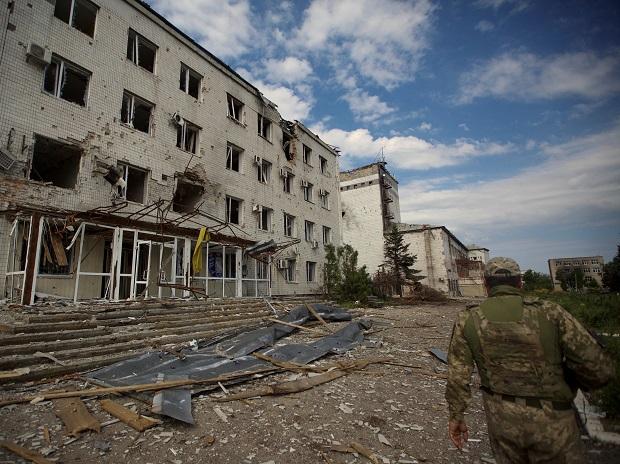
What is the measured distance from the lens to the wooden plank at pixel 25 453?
2924 millimetres

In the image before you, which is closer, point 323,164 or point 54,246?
point 54,246

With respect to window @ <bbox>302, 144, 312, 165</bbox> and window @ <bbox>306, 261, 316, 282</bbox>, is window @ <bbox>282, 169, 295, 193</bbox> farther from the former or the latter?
window @ <bbox>306, 261, 316, 282</bbox>

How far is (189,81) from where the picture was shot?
15812 mm

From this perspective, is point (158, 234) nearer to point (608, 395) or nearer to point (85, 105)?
point (85, 105)

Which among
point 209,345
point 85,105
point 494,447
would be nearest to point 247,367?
point 209,345

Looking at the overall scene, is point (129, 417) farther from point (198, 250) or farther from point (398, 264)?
point (398, 264)

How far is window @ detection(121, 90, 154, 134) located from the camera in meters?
12.6

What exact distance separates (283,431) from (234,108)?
18043 mm

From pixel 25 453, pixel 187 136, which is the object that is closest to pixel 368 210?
pixel 187 136

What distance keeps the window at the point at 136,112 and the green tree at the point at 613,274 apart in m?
40.3

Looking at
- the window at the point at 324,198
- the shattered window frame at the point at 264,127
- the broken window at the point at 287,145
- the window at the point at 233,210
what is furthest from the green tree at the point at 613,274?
the window at the point at 233,210

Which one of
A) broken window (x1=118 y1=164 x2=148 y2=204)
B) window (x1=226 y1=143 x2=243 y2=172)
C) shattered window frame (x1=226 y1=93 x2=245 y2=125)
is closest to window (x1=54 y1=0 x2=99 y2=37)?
broken window (x1=118 y1=164 x2=148 y2=204)

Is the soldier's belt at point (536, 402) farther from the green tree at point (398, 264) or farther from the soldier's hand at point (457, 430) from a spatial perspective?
the green tree at point (398, 264)

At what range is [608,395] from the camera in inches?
145
